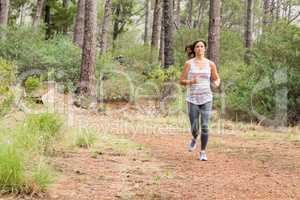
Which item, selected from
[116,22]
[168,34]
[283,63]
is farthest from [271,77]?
[116,22]

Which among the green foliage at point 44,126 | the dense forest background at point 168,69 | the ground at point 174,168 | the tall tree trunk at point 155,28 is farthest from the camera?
the tall tree trunk at point 155,28

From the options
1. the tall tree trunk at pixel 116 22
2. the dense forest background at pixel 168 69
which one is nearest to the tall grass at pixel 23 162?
the dense forest background at pixel 168 69

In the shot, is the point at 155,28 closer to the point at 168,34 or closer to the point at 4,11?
the point at 168,34

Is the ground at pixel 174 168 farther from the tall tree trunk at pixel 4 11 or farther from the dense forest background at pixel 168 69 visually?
the tall tree trunk at pixel 4 11

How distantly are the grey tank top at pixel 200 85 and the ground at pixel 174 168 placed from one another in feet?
3.05

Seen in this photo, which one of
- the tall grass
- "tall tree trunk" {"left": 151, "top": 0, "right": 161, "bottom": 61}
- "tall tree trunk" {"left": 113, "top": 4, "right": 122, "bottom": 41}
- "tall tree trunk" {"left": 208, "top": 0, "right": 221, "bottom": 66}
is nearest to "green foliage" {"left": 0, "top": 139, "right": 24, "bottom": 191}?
the tall grass

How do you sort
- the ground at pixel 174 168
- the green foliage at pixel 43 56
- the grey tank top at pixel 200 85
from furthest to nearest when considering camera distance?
the green foliage at pixel 43 56
the grey tank top at pixel 200 85
the ground at pixel 174 168

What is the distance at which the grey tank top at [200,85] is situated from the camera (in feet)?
27.0

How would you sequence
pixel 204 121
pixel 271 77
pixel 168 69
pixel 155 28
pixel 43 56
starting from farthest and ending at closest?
pixel 155 28 < pixel 168 69 < pixel 43 56 < pixel 271 77 < pixel 204 121

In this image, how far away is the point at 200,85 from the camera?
8.23 m

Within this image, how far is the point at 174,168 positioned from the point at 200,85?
1.55 meters

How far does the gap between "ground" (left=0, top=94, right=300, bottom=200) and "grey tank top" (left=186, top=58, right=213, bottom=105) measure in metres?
0.93

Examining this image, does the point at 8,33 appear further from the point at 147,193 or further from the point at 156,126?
the point at 147,193

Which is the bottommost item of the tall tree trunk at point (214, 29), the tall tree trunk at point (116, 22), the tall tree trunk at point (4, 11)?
the tall tree trunk at point (214, 29)
